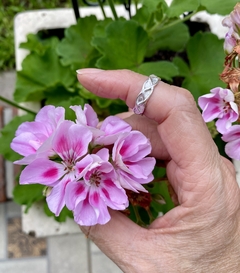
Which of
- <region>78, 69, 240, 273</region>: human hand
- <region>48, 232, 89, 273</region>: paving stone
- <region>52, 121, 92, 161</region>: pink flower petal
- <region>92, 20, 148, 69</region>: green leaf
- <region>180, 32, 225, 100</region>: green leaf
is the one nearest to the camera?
<region>52, 121, 92, 161</region>: pink flower petal

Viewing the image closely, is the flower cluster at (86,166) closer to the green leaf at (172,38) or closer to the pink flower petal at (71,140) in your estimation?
the pink flower petal at (71,140)

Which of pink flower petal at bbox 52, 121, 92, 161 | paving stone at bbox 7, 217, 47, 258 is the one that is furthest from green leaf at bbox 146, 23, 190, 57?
paving stone at bbox 7, 217, 47, 258

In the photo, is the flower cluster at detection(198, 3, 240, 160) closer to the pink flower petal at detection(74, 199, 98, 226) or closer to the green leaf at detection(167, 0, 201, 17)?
the green leaf at detection(167, 0, 201, 17)

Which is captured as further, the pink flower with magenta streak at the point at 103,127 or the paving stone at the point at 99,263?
the paving stone at the point at 99,263

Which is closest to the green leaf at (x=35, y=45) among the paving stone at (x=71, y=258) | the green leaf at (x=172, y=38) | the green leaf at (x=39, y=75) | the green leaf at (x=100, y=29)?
the green leaf at (x=39, y=75)

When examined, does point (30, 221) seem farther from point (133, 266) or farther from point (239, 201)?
point (239, 201)

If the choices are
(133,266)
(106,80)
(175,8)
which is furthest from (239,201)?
(175,8)
